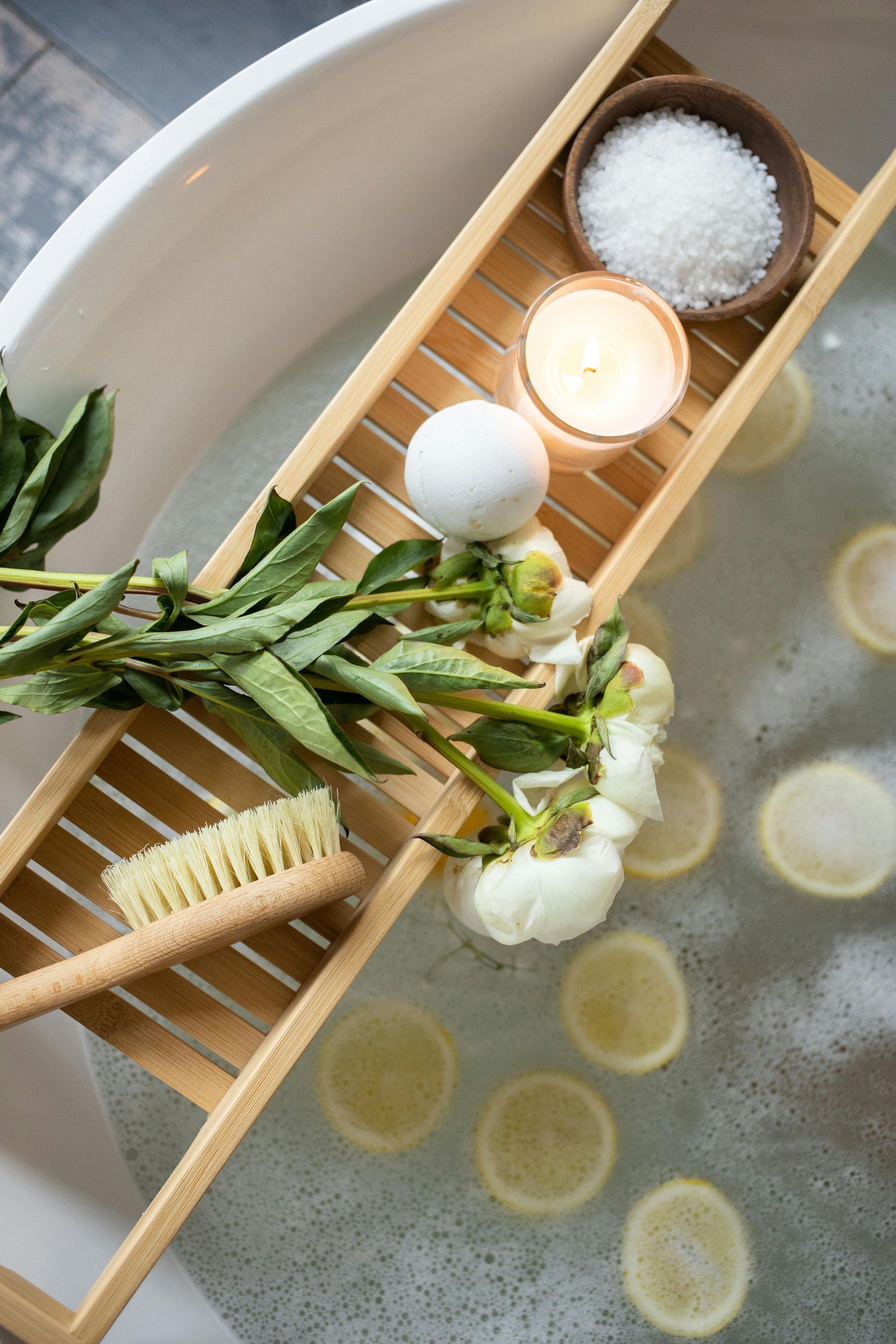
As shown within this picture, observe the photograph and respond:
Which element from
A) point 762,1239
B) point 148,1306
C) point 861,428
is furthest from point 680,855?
point 148,1306

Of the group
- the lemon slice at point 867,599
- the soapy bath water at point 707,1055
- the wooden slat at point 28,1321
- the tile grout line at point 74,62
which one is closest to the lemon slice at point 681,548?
the soapy bath water at point 707,1055

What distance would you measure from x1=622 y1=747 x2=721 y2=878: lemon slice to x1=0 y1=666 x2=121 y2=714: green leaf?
1.84 ft

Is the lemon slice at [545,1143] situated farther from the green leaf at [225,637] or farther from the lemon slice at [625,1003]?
the green leaf at [225,637]

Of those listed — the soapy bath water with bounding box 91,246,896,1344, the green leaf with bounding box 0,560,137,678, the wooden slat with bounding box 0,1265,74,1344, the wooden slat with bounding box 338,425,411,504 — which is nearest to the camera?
the green leaf with bounding box 0,560,137,678

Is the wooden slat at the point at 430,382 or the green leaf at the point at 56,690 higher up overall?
the wooden slat at the point at 430,382

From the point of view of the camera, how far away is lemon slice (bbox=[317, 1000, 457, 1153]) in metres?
0.84

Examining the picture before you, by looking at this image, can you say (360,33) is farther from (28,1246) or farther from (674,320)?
(28,1246)

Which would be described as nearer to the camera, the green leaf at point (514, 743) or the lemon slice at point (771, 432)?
the green leaf at point (514, 743)

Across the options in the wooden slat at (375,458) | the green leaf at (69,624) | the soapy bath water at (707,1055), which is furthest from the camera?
the soapy bath water at (707,1055)

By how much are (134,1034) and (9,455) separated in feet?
1.33

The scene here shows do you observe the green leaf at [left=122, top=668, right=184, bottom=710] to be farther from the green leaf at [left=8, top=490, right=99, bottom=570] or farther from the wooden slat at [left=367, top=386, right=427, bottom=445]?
the wooden slat at [left=367, top=386, right=427, bottom=445]

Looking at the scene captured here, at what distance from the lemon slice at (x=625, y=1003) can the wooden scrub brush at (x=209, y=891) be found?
417 mm

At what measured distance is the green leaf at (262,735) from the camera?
0.52 metres

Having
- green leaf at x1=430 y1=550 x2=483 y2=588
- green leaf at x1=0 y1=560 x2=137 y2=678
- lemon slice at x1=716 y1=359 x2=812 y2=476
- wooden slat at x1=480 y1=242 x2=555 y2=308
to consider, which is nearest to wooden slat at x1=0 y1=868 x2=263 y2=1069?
green leaf at x1=0 y1=560 x2=137 y2=678
